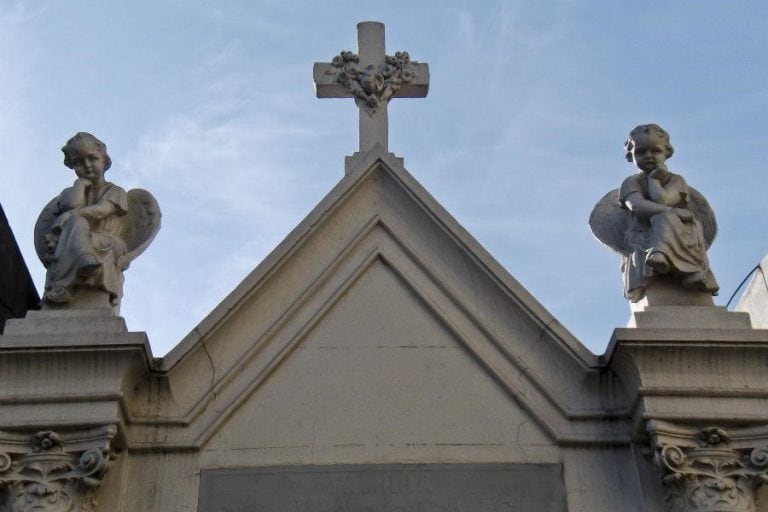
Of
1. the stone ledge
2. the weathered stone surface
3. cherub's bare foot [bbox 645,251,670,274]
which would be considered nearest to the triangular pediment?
the stone ledge

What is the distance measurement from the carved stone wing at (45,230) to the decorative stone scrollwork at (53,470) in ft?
4.66

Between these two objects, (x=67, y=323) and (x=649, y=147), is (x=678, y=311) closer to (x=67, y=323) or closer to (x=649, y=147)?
(x=649, y=147)

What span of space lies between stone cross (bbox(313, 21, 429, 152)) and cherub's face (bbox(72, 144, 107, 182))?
6.47 feet

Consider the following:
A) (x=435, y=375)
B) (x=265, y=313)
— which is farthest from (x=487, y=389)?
(x=265, y=313)

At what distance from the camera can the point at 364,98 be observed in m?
9.47

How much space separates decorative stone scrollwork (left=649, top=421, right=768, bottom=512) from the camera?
6965 mm

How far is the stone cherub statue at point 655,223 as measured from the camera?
7848 millimetres

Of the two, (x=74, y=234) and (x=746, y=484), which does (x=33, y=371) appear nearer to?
(x=74, y=234)

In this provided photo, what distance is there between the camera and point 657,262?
776cm

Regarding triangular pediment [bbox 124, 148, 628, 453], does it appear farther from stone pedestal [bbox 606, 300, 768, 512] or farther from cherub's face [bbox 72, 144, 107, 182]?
cherub's face [bbox 72, 144, 107, 182]

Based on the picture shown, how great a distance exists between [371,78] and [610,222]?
2308 mm

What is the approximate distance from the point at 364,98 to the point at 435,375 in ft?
8.81

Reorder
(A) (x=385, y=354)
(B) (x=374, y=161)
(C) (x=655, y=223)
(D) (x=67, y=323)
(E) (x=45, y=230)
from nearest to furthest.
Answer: (D) (x=67, y=323) < (A) (x=385, y=354) < (C) (x=655, y=223) < (E) (x=45, y=230) < (B) (x=374, y=161)

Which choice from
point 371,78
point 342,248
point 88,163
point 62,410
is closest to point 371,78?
point 371,78
